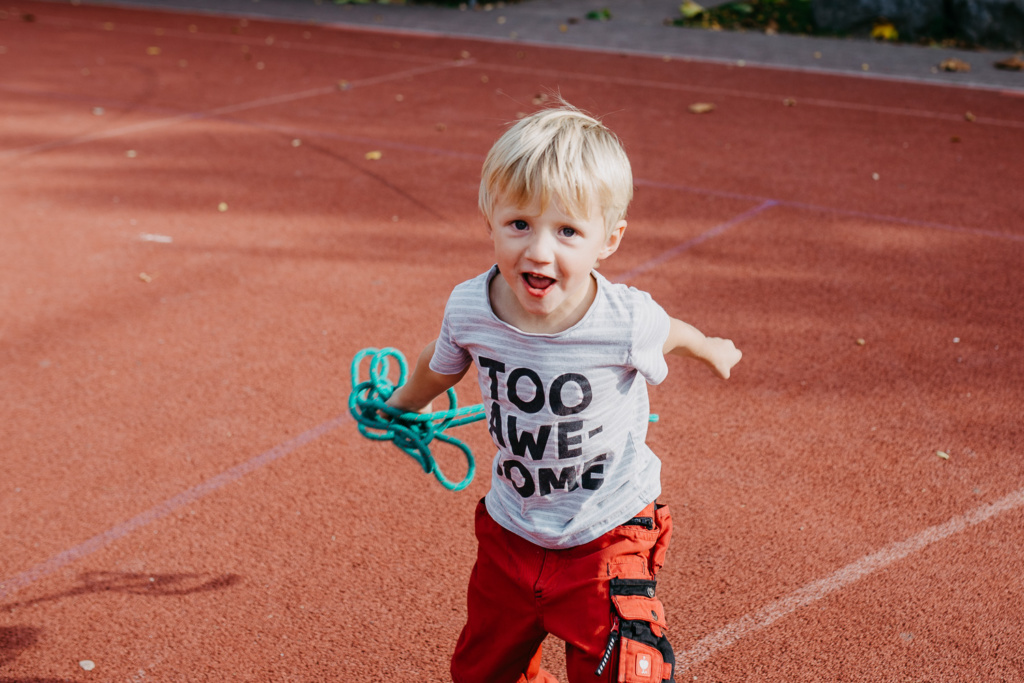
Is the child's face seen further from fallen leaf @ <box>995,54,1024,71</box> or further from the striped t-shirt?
fallen leaf @ <box>995,54,1024,71</box>

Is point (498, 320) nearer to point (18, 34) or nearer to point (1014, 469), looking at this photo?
point (1014, 469)

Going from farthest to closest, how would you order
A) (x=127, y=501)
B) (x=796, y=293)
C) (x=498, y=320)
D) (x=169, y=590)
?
(x=796, y=293) → (x=127, y=501) → (x=169, y=590) → (x=498, y=320)

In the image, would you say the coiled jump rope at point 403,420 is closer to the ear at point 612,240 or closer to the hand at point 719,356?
the hand at point 719,356

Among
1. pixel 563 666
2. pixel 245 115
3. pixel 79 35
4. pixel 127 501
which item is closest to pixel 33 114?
pixel 245 115

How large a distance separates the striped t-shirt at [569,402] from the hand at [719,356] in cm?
16

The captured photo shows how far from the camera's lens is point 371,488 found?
340 cm

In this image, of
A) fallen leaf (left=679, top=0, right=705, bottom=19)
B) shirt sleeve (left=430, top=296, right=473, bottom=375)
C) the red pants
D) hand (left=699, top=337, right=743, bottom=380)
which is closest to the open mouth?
shirt sleeve (left=430, top=296, right=473, bottom=375)

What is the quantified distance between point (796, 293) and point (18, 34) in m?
13.9

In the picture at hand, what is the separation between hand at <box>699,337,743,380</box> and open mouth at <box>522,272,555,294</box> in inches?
17.2

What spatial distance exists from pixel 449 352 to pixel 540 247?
14.5 inches

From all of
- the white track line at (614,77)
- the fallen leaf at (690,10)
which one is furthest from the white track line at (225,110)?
the fallen leaf at (690,10)

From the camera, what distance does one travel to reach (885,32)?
42.7 ft

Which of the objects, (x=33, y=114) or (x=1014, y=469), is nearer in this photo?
(x=1014, y=469)

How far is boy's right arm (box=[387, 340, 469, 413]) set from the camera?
2023 mm
